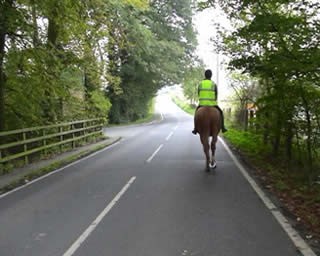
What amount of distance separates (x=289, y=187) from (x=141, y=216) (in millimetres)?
3883

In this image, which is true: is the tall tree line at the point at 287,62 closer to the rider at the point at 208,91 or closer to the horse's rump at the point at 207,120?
the rider at the point at 208,91

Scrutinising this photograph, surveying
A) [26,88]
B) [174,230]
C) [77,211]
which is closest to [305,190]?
[174,230]

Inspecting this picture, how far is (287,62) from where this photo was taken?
10.5 meters

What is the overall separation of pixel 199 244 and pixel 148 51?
3359 cm

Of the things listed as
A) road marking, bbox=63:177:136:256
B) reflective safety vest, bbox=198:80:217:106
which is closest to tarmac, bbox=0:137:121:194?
road marking, bbox=63:177:136:256

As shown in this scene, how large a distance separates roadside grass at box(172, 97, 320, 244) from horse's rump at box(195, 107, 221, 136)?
156cm

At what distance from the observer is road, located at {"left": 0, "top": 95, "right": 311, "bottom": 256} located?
19.4 feet

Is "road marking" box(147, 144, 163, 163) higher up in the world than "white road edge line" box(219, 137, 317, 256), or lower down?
lower down

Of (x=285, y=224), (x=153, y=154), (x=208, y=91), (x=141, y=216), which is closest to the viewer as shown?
(x=285, y=224)

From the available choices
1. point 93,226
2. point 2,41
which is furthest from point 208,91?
point 2,41

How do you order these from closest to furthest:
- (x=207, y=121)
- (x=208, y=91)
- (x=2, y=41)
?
1. (x=208, y=91)
2. (x=207, y=121)
3. (x=2, y=41)

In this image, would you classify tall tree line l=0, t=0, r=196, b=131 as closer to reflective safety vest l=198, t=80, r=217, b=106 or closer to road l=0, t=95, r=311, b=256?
road l=0, t=95, r=311, b=256

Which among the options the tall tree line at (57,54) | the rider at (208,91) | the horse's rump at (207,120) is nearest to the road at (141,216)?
the horse's rump at (207,120)

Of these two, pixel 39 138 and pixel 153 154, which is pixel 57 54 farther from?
pixel 153 154
